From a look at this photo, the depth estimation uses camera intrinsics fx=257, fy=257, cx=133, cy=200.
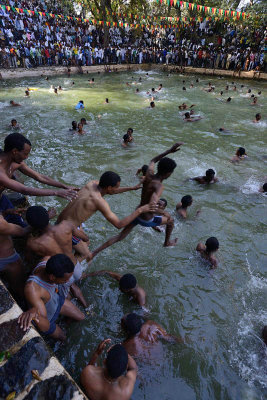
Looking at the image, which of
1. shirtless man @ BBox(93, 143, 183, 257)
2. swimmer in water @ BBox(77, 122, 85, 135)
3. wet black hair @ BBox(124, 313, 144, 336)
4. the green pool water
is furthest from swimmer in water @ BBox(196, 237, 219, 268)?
swimmer in water @ BBox(77, 122, 85, 135)

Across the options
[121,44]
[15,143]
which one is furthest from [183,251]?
[121,44]

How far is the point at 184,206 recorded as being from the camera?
5930 mm

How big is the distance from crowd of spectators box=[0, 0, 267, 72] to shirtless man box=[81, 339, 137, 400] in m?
22.7

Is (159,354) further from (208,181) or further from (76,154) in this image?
(76,154)

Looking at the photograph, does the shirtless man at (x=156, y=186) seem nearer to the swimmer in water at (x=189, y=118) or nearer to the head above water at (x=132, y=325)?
the head above water at (x=132, y=325)

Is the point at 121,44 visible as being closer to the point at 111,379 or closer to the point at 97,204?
the point at 97,204

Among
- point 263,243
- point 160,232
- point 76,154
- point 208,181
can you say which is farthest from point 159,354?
point 76,154

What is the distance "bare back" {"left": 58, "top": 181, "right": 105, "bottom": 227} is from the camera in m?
3.58

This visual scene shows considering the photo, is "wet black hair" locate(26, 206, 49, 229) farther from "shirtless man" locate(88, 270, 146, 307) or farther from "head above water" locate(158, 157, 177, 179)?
"head above water" locate(158, 157, 177, 179)

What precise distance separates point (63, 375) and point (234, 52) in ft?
84.5

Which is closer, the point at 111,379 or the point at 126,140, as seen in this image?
the point at 111,379

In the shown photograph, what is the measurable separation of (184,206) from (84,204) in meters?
2.99

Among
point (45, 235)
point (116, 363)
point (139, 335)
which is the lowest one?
point (139, 335)

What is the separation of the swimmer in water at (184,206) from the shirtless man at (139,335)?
2981mm
